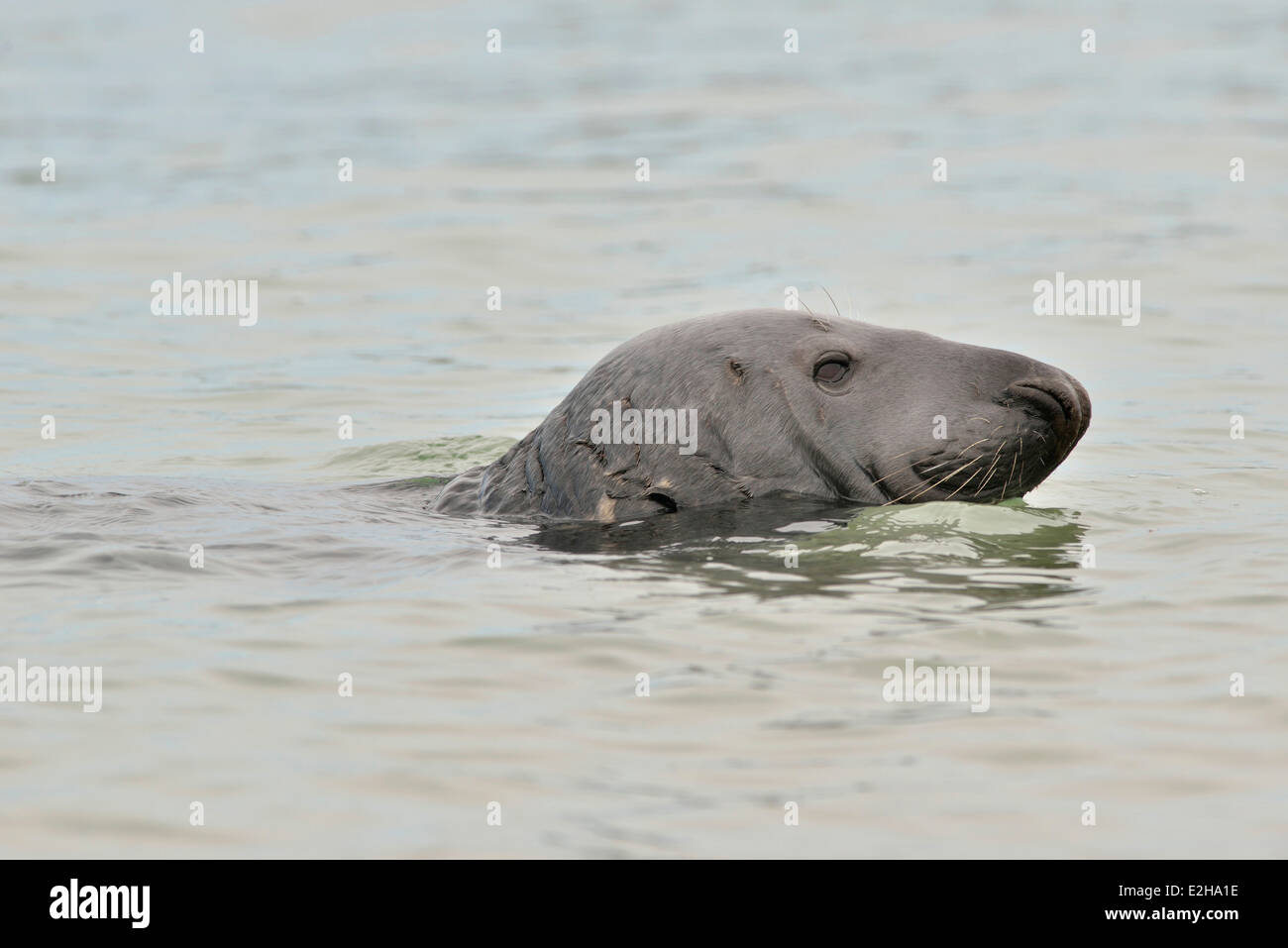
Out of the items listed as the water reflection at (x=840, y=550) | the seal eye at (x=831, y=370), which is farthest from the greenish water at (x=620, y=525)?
the seal eye at (x=831, y=370)

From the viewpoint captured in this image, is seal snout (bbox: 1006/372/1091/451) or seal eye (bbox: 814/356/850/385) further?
seal eye (bbox: 814/356/850/385)

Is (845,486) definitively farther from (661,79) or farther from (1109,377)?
(661,79)

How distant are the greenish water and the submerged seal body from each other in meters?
0.18

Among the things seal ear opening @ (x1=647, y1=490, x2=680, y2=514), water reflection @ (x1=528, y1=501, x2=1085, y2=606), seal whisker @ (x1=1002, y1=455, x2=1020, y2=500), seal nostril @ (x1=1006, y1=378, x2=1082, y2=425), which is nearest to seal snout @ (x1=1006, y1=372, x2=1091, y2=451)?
seal nostril @ (x1=1006, y1=378, x2=1082, y2=425)

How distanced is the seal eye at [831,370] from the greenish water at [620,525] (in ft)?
1.81

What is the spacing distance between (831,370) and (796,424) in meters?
0.27

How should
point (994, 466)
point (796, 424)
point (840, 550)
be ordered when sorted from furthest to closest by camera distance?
point (796, 424) → point (994, 466) → point (840, 550)

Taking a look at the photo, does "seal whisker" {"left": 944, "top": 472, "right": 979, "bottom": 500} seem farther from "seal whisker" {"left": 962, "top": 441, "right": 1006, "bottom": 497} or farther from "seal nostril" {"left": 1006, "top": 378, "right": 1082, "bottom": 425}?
"seal nostril" {"left": 1006, "top": 378, "right": 1082, "bottom": 425}

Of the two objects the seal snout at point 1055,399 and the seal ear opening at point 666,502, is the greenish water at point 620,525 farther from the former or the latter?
the seal snout at point 1055,399

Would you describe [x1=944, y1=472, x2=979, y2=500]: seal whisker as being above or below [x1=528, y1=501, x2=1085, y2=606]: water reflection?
above

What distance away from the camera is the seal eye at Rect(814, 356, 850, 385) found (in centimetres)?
744

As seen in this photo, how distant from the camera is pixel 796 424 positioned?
741 cm

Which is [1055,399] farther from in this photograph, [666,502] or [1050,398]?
[666,502]

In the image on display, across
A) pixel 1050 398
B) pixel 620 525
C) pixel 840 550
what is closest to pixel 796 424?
pixel 840 550
